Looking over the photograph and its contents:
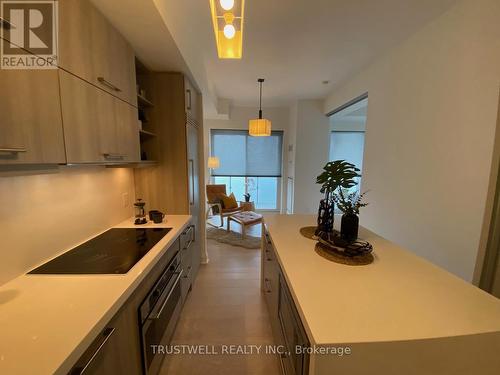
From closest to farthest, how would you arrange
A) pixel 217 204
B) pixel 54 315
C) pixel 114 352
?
pixel 54 315, pixel 114 352, pixel 217 204

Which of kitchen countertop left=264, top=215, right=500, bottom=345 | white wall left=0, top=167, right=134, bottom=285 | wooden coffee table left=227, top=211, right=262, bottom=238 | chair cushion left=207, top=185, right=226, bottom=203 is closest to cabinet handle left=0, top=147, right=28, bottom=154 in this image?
white wall left=0, top=167, right=134, bottom=285

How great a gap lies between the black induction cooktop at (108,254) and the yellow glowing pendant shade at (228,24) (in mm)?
1387

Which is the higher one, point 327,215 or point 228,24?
point 228,24

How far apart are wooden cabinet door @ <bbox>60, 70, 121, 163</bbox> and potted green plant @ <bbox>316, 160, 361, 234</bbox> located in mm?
1379

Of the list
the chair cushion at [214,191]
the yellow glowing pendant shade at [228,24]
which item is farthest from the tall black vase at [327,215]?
the chair cushion at [214,191]

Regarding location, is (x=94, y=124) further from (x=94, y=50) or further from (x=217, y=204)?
(x=217, y=204)

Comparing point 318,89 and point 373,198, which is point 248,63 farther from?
point 373,198

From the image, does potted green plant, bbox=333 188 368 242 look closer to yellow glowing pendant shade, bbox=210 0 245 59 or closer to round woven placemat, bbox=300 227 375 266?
round woven placemat, bbox=300 227 375 266

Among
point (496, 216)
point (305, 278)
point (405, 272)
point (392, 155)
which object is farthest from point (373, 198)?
point (305, 278)

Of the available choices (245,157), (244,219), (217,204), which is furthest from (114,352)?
(245,157)

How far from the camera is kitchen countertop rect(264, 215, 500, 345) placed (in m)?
0.71

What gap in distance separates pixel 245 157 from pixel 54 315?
516 centimetres

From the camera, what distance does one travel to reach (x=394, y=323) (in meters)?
0.74

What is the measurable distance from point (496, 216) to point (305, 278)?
55.6 inches
